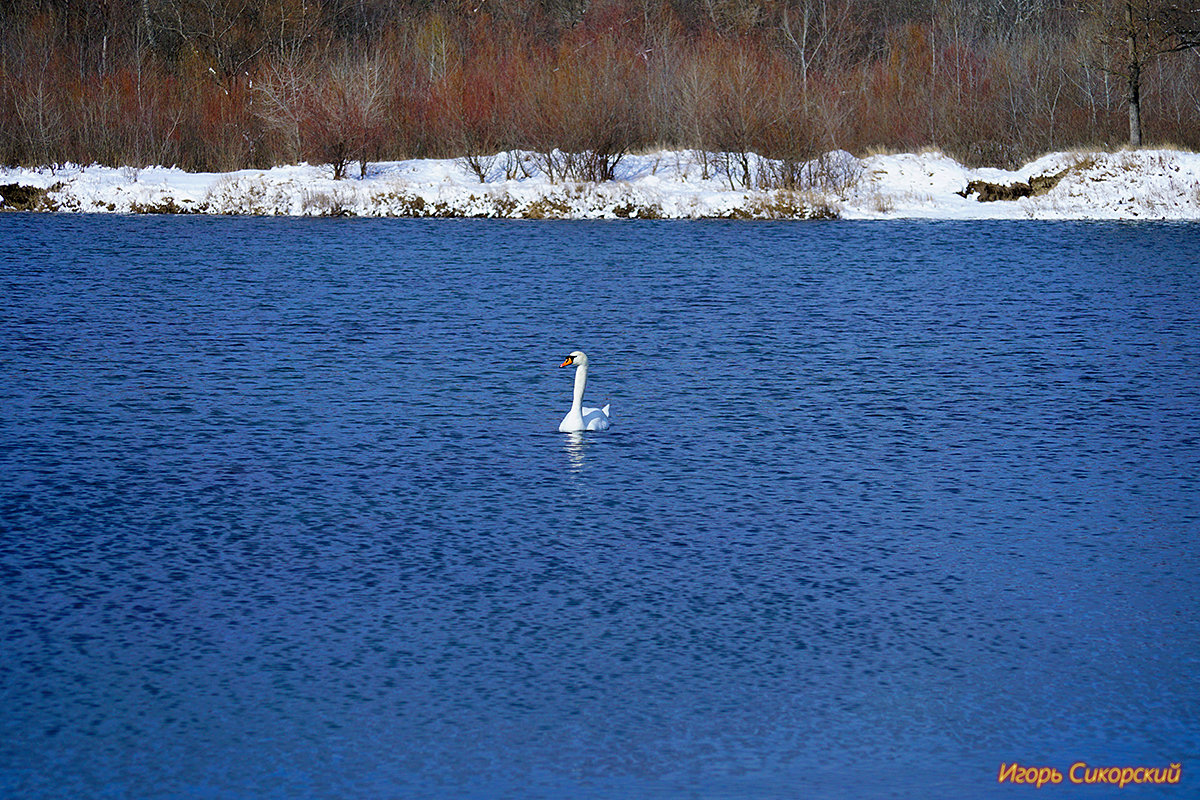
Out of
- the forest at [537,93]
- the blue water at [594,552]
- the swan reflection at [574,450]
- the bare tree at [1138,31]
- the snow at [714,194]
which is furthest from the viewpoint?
the bare tree at [1138,31]

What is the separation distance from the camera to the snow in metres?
41.0

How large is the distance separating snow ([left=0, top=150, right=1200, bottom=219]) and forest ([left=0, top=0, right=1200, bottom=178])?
85.2 inches

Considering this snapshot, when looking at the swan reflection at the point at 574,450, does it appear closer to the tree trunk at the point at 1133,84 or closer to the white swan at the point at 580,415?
the white swan at the point at 580,415

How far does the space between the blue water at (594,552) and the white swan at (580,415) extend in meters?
0.20

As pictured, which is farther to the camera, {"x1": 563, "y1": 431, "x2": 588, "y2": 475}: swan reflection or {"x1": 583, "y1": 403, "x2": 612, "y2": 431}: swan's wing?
{"x1": 583, "y1": 403, "x2": 612, "y2": 431}: swan's wing

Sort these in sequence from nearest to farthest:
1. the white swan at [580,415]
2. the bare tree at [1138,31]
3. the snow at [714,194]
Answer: the white swan at [580,415], the snow at [714,194], the bare tree at [1138,31]

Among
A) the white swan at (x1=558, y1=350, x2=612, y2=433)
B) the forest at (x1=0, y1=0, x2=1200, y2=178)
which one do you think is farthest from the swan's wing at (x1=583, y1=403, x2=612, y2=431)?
the forest at (x1=0, y1=0, x2=1200, y2=178)

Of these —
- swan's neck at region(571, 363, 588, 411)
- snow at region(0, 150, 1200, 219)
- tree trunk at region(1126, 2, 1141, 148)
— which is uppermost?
tree trunk at region(1126, 2, 1141, 148)

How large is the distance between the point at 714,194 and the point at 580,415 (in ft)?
95.5

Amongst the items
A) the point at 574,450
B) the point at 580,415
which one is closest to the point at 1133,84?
the point at 580,415

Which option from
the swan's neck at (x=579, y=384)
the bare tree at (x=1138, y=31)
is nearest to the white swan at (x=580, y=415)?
the swan's neck at (x=579, y=384)

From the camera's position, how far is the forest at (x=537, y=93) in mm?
45688

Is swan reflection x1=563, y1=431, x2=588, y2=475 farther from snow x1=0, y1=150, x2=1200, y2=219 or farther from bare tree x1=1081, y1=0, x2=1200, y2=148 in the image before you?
bare tree x1=1081, y1=0, x2=1200, y2=148

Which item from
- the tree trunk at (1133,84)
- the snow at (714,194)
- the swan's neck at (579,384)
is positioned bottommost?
the swan's neck at (579,384)
